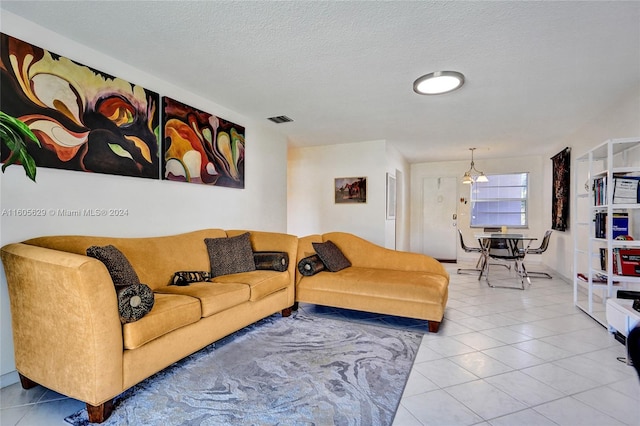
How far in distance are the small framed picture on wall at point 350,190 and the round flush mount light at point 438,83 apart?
2.39 meters

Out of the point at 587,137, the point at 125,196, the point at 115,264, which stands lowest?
the point at 115,264

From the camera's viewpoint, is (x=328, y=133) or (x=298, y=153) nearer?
(x=328, y=133)

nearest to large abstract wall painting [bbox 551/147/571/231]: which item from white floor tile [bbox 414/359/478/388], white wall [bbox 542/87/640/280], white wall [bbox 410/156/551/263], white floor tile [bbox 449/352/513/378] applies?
white wall [bbox 542/87/640/280]

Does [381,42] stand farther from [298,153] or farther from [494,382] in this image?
[298,153]

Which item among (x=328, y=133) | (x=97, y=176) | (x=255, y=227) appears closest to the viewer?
(x=97, y=176)

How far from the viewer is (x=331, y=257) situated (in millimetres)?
3660

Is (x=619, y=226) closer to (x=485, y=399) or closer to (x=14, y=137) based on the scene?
(x=485, y=399)

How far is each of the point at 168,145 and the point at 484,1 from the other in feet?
9.23

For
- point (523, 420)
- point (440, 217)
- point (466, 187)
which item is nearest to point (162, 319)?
point (523, 420)

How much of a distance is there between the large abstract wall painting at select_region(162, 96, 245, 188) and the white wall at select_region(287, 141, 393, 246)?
206cm

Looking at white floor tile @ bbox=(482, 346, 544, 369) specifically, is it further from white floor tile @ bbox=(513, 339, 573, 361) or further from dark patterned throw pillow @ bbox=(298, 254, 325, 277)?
dark patterned throw pillow @ bbox=(298, 254, 325, 277)

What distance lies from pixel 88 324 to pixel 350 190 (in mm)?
4436

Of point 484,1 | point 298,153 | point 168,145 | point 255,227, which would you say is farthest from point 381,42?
point 298,153

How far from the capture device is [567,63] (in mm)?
2594
